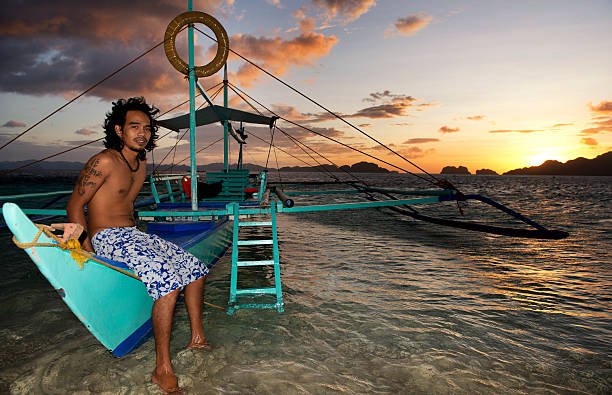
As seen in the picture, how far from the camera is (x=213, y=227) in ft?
20.7

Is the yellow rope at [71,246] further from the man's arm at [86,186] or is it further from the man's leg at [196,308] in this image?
the man's leg at [196,308]

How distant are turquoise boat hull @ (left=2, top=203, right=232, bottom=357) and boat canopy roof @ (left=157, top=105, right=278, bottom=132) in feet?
31.2

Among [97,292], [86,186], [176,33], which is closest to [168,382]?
[97,292]

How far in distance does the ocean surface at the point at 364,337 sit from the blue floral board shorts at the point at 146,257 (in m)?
1.04

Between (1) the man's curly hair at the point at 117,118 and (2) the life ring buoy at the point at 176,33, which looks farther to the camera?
(2) the life ring buoy at the point at 176,33

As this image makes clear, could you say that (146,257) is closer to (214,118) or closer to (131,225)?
(131,225)

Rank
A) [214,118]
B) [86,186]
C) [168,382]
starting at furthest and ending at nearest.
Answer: [214,118] < [168,382] < [86,186]

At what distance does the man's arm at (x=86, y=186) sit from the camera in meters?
2.51

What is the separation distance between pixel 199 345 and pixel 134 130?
95.3 inches

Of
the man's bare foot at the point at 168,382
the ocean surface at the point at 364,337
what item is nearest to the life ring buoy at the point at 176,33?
the ocean surface at the point at 364,337

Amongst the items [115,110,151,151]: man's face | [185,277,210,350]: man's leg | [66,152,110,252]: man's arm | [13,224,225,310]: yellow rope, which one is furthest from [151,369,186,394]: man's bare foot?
[115,110,151,151]: man's face

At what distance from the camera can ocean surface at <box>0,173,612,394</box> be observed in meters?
2.97

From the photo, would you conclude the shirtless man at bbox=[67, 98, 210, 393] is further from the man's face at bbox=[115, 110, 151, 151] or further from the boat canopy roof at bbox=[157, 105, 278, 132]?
the boat canopy roof at bbox=[157, 105, 278, 132]

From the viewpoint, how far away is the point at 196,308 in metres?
3.19
